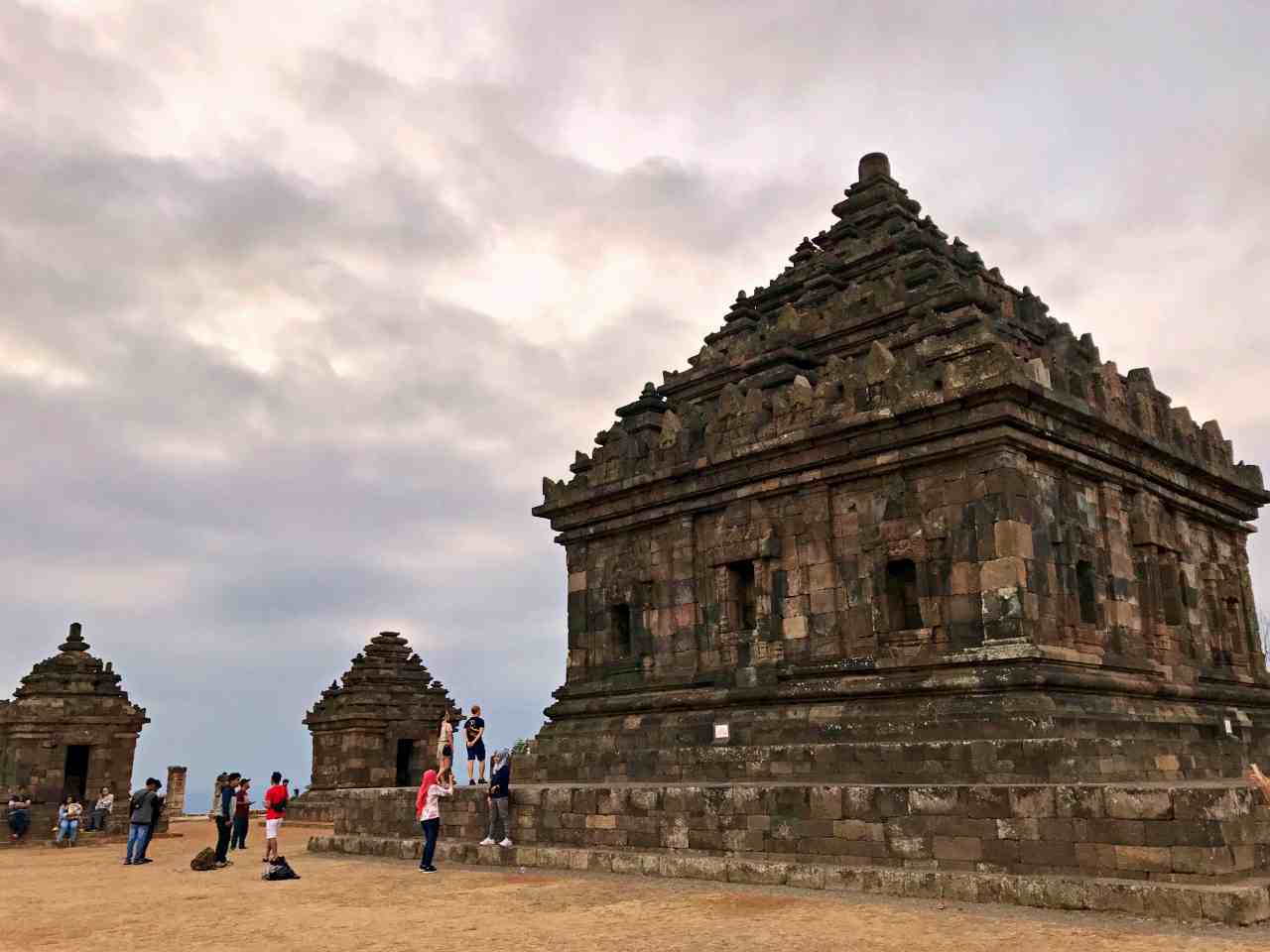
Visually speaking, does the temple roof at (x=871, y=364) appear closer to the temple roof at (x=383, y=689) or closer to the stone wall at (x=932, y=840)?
the stone wall at (x=932, y=840)

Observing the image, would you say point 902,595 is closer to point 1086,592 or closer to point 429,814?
point 1086,592

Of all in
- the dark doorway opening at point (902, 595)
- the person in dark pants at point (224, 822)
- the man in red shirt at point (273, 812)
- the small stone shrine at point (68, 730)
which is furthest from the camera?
the small stone shrine at point (68, 730)

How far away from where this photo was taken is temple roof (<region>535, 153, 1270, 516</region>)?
706 inches

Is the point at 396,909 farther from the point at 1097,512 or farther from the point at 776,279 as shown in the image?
the point at 776,279

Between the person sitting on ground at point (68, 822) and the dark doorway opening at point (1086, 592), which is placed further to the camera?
the person sitting on ground at point (68, 822)

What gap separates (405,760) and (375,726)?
2.49 metres

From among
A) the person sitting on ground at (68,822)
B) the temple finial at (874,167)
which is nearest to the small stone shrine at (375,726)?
the person sitting on ground at (68,822)

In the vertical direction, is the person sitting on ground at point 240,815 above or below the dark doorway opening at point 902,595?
below

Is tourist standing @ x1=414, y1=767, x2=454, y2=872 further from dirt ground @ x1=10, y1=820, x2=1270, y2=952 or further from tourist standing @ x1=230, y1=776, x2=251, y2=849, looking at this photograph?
tourist standing @ x1=230, y1=776, x2=251, y2=849

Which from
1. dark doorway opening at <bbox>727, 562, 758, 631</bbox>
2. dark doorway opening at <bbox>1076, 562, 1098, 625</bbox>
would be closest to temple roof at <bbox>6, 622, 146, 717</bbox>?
dark doorway opening at <bbox>727, 562, 758, 631</bbox>

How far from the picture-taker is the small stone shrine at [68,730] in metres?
34.6

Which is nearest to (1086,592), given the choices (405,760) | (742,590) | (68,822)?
(742,590)

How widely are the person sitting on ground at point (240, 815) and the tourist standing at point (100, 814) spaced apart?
423 inches

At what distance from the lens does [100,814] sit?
111 ft
